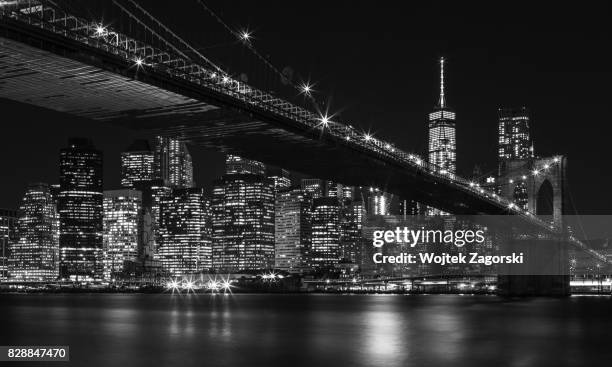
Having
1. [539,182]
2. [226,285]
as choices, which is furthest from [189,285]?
[539,182]

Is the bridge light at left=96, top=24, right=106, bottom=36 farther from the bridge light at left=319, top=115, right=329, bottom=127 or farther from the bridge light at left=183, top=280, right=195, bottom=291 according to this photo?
the bridge light at left=183, top=280, right=195, bottom=291

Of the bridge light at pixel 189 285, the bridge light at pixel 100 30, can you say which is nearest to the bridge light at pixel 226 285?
the bridge light at pixel 189 285

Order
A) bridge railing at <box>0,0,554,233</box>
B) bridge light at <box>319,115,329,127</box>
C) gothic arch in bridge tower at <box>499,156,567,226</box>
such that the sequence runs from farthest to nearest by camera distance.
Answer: gothic arch in bridge tower at <box>499,156,567,226</box>, bridge light at <box>319,115,329,127</box>, bridge railing at <box>0,0,554,233</box>

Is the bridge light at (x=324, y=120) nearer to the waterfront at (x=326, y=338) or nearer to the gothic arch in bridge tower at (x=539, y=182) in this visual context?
the waterfront at (x=326, y=338)

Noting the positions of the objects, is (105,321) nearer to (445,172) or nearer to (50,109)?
(50,109)

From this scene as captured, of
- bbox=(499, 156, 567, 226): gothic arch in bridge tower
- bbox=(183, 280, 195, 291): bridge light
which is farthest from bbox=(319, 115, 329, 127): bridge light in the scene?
bbox=(183, 280, 195, 291): bridge light

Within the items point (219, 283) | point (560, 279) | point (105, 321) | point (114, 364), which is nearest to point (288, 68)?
point (105, 321)

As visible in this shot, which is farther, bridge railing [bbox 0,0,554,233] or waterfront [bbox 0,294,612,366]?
bridge railing [bbox 0,0,554,233]

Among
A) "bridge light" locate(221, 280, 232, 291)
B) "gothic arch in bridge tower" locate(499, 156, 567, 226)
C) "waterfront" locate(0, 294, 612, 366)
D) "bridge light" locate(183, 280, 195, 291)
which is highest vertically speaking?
"gothic arch in bridge tower" locate(499, 156, 567, 226)
